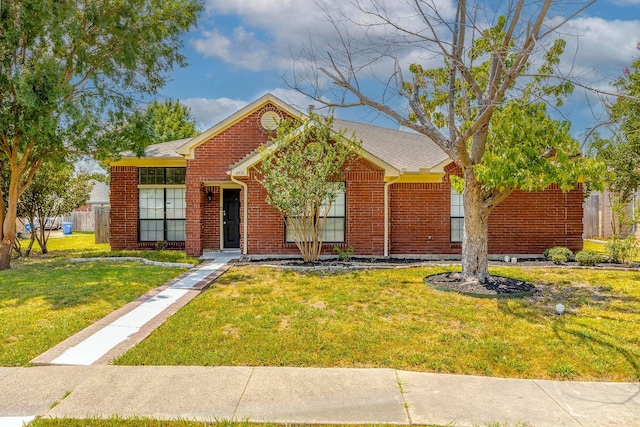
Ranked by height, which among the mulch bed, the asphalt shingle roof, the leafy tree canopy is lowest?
the mulch bed

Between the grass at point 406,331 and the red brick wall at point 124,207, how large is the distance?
23.9 feet

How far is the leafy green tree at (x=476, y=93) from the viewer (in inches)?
302

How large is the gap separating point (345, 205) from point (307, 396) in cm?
915

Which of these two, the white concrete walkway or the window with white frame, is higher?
the window with white frame

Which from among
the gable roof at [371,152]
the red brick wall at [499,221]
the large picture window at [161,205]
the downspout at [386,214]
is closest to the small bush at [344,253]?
the downspout at [386,214]

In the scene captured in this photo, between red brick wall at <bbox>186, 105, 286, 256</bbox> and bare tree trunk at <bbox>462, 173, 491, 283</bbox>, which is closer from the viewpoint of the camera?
bare tree trunk at <bbox>462, 173, 491, 283</bbox>

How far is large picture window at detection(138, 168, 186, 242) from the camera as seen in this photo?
14641mm

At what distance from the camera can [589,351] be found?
5.24 metres

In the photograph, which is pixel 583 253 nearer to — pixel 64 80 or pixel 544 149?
pixel 544 149

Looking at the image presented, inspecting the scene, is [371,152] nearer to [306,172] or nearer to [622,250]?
[306,172]

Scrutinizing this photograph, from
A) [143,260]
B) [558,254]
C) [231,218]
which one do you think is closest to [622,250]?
[558,254]

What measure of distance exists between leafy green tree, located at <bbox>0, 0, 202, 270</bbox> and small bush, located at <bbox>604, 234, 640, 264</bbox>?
14464mm

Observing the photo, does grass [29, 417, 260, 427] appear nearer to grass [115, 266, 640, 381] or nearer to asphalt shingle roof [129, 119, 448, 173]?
grass [115, 266, 640, 381]

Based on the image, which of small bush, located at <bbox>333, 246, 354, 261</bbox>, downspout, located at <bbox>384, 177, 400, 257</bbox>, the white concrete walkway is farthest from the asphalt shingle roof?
the white concrete walkway
